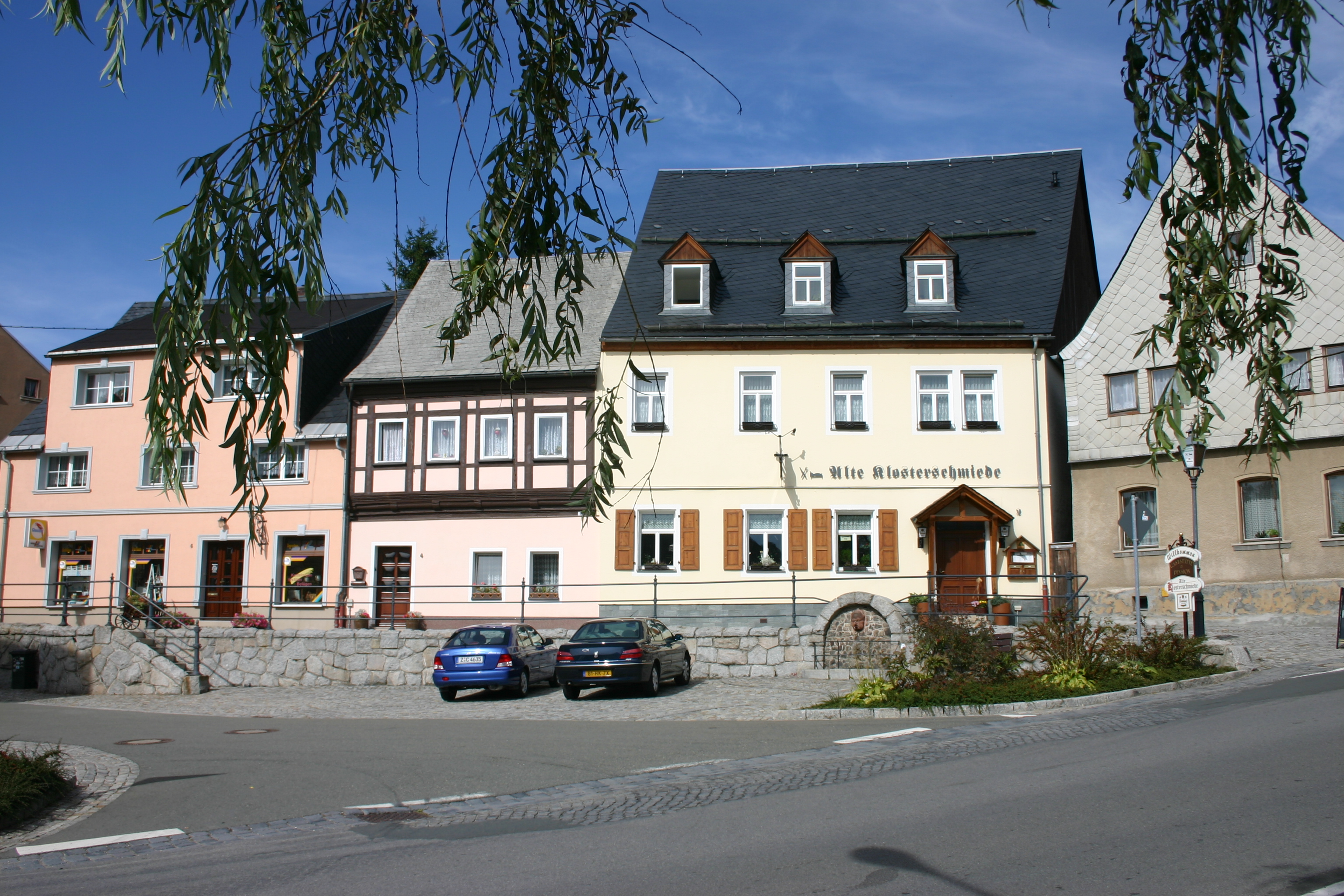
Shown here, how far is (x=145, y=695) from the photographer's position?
23938 millimetres

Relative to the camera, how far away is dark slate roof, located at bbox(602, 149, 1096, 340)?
27203 mm

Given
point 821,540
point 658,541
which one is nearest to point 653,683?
point 658,541

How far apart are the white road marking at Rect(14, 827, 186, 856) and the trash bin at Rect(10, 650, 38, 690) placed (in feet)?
65.3

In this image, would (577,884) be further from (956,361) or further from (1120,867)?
(956,361)

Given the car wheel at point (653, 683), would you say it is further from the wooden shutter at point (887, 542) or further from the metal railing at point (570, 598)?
the wooden shutter at point (887, 542)

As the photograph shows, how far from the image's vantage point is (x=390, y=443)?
29.9 meters

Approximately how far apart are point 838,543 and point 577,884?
20.6 meters

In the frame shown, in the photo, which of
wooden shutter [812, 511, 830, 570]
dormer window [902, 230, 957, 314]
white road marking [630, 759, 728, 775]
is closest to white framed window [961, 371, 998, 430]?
dormer window [902, 230, 957, 314]

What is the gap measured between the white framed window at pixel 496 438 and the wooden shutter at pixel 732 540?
6.20 meters

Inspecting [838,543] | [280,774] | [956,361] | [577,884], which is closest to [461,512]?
[838,543]

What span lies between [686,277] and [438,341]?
6800mm

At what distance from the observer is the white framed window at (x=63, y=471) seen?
32156 millimetres

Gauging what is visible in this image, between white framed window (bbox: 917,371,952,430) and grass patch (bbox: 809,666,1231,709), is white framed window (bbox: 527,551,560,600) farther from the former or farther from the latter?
grass patch (bbox: 809,666,1231,709)

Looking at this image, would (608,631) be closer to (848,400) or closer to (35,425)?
(848,400)
